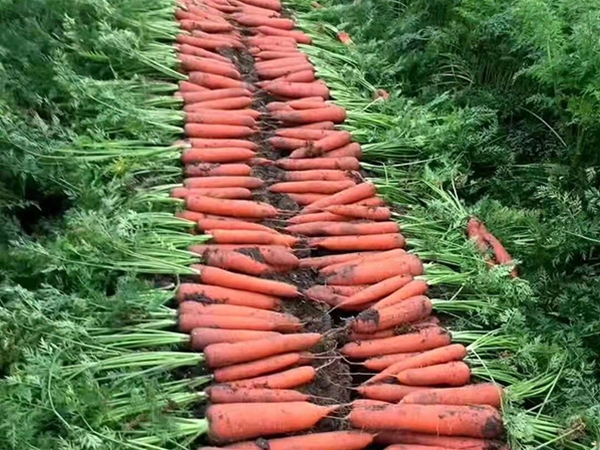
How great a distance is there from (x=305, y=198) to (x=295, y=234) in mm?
234

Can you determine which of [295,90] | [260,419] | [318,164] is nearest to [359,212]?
[318,164]

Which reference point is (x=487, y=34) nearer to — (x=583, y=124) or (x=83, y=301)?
(x=583, y=124)

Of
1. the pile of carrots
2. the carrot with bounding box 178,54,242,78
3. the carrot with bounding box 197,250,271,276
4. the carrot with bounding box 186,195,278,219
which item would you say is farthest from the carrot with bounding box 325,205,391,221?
the carrot with bounding box 178,54,242,78

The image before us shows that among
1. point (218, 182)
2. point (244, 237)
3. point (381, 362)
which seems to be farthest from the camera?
point (218, 182)

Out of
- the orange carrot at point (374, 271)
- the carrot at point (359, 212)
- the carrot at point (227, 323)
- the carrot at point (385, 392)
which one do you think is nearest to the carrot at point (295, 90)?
the carrot at point (359, 212)

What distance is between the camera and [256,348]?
7.64ft

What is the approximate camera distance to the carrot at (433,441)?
7.17 ft

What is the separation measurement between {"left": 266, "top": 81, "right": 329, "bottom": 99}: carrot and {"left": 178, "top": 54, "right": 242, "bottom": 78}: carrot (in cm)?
21

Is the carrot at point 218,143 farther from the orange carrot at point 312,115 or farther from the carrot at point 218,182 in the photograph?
the orange carrot at point 312,115

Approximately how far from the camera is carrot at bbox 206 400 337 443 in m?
2.10

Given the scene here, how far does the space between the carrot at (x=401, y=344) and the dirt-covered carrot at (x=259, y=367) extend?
0.15 metres

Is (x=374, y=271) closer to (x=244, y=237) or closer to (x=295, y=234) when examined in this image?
(x=295, y=234)

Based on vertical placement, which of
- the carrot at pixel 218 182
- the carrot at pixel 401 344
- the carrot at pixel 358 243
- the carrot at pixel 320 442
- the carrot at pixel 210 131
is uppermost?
the carrot at pixel 210 131

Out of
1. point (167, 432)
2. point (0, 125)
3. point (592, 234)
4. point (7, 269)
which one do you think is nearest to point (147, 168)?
point (0, 125)
